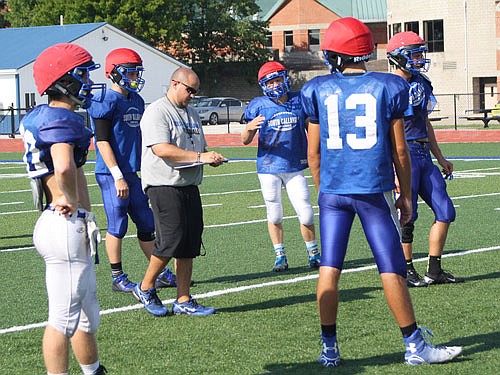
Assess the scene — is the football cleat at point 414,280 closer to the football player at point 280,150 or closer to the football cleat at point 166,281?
the football player at point 280,150

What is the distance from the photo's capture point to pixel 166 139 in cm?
766

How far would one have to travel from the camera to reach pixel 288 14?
7644 cm

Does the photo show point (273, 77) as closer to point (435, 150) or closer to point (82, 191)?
point (435, 150)

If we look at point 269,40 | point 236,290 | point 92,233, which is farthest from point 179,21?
point 92,233

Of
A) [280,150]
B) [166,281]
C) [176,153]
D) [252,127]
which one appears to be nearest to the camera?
[176,153]

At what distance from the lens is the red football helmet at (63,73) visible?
5.23m

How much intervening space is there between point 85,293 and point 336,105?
185 cm

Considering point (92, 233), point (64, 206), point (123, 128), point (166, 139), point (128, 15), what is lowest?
point (92, 233)

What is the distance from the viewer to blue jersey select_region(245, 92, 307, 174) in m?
9.98

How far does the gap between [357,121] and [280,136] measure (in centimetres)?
397

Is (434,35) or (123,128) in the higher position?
(434,35)

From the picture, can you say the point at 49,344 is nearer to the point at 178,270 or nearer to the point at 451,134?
the point at 178,270

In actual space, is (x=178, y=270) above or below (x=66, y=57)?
below

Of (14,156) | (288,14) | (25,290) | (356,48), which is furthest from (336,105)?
(288,14)
